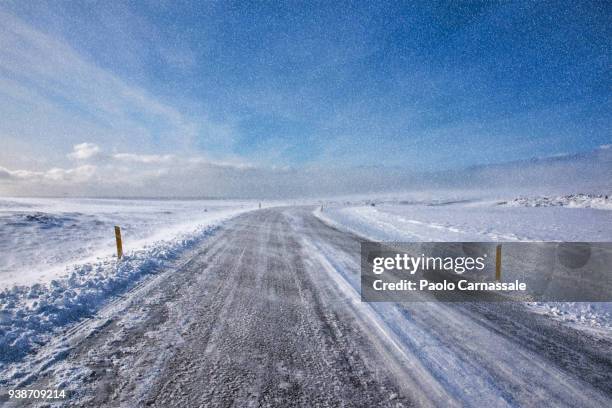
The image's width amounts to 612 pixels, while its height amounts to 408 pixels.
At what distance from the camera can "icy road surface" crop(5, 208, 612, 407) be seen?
271 centimetres

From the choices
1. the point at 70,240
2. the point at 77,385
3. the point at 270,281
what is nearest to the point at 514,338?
the point at 270,281

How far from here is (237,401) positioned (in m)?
2.56

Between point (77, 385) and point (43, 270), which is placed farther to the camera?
point (43, 270)

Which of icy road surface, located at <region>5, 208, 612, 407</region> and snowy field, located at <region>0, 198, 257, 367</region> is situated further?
snowy field, located at <region>0, 198, 257, 367</region>

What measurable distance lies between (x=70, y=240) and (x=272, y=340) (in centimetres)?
1464

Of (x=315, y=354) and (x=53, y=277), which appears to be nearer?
(x=315, y=354)

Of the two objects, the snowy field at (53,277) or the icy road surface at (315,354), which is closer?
the icy road surface at (315,354)

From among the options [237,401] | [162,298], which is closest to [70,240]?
[162,298]

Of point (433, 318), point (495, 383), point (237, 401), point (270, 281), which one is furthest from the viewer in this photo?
point (270, 281)

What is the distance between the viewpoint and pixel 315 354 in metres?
3.41

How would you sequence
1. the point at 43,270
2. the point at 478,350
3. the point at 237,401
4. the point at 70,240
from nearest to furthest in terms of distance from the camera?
the point at 237,401, the point at 478,350, the point at 43,270, the point at 70,240

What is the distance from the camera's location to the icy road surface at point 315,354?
271 cm

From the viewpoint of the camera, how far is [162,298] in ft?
17.2

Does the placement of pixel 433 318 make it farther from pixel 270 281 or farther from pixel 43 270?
pixel 43 270
